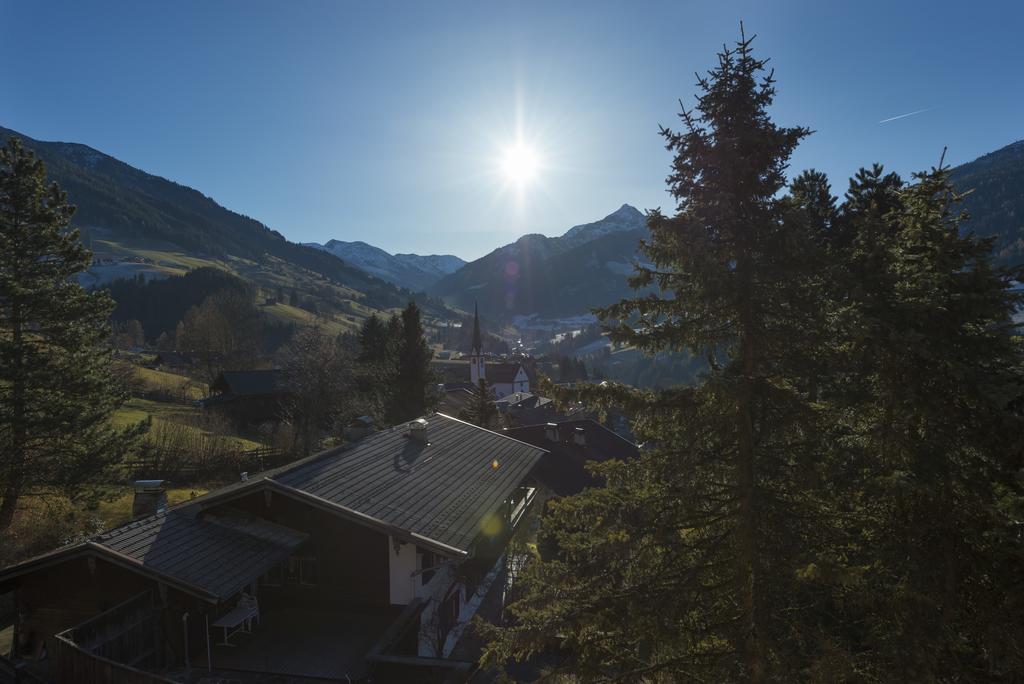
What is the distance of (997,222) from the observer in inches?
6993

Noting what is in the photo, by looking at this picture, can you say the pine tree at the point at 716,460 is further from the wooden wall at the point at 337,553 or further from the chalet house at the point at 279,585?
the wooden wall at the point at 337,553

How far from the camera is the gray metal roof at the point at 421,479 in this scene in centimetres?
1424

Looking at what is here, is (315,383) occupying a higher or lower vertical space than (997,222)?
lower

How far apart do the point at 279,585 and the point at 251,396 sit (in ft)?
147

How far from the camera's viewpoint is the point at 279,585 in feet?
48.1

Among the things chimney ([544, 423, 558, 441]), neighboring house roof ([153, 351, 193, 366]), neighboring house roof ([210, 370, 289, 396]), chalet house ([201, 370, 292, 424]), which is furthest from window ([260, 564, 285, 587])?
neighboring house roof ([153, 351, 193, 366])

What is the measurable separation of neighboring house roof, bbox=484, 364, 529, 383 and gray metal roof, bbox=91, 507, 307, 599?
275 ft

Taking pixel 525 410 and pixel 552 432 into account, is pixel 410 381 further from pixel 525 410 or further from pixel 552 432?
pixel 525 410

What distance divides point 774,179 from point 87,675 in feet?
47.4

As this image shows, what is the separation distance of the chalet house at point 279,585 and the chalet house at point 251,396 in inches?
1603

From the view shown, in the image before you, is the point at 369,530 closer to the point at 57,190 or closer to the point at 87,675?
the point at 87,675

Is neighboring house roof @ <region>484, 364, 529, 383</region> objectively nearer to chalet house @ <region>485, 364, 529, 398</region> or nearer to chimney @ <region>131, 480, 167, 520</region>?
chalet house @ <region>485, 364, 529, 398</region>

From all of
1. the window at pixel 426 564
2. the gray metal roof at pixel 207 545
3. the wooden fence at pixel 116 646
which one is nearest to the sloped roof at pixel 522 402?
the window at pixel 426 564

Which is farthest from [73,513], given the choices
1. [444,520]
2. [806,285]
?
[806,285]
